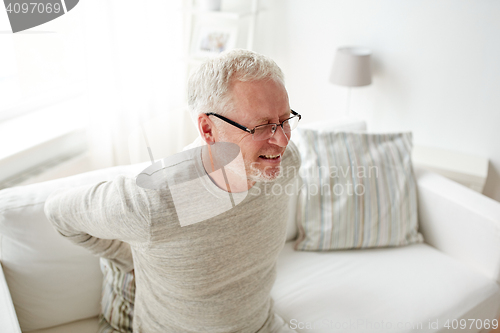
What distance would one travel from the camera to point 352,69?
85.1 inches

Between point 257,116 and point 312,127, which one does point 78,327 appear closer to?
point 257,116

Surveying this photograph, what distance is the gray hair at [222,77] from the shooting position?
31.8 inches

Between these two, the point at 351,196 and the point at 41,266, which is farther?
the point at 351,196

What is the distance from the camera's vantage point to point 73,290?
1.17 m

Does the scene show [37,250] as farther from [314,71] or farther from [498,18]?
[498,18]

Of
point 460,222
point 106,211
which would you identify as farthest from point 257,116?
point 460,222

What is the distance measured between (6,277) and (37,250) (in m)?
0.11

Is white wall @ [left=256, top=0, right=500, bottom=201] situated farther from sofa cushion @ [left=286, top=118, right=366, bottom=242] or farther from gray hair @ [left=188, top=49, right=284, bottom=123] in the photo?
gray hair @ [left=188, top=49, right=284, bottom=123]

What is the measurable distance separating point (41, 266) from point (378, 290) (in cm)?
107

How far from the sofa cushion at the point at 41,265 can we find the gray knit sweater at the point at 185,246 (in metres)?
0.17

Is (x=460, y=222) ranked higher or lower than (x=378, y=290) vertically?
higher

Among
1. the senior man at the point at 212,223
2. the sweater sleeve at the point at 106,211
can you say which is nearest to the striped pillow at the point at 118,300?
the senior man at the point at 212,223

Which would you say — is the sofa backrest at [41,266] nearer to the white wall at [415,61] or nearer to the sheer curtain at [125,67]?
the sheer curtain at [125,67]

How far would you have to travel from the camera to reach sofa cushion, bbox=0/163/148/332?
42.7 inches
